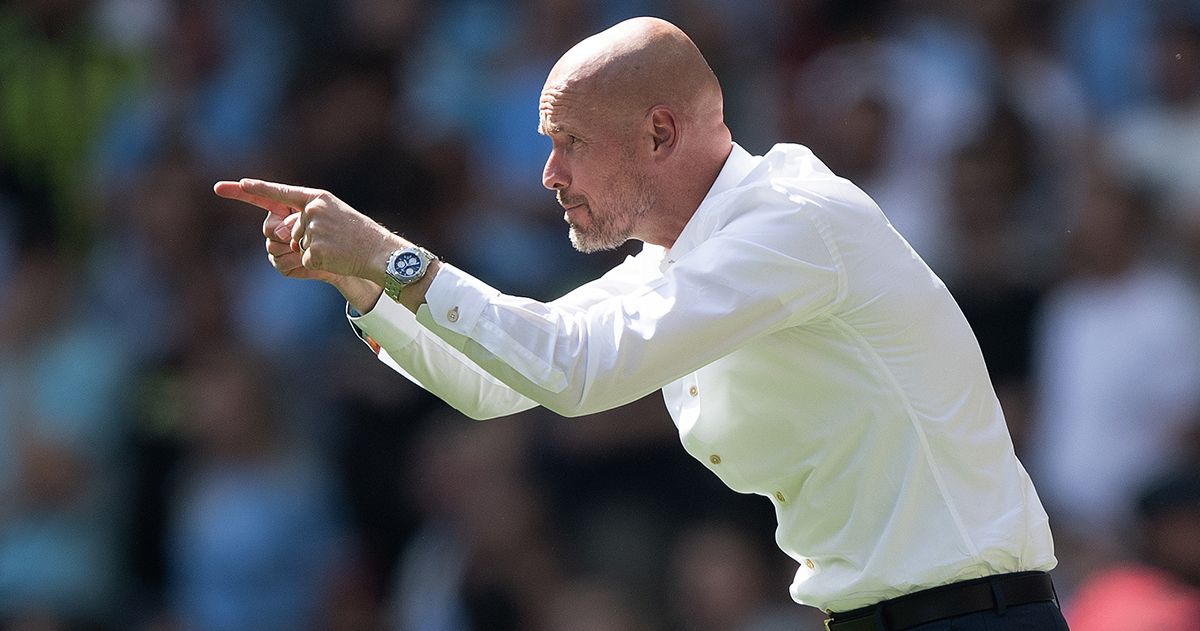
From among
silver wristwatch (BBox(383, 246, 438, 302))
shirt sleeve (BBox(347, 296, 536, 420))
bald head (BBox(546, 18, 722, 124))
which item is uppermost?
bald head (BBox(546, 18, 722, 124))

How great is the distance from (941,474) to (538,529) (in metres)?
3.90

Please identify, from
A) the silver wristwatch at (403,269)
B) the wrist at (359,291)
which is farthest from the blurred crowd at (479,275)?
the silver wristwatch at (403,269)

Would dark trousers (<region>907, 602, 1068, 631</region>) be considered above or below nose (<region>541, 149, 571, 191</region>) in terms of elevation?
below

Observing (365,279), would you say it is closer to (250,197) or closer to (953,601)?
(250,197)

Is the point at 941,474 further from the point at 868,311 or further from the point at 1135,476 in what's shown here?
the point at 1135,476

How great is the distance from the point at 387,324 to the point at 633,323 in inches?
26.4

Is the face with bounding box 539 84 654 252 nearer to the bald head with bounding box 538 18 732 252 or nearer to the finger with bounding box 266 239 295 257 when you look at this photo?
the bald head with bounding box 538 18 732 252

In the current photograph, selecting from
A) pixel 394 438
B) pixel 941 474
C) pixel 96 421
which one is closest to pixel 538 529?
pixel 394 438

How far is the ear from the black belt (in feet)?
3.56

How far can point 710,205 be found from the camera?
12.6 feet

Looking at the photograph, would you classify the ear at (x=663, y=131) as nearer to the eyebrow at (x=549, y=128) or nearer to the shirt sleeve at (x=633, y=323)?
the eyebrow at (x=549, y=128)

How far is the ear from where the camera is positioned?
12.9 ft

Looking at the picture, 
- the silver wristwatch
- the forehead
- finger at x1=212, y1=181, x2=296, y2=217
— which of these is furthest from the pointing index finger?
the forehead

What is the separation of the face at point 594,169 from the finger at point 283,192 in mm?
586
